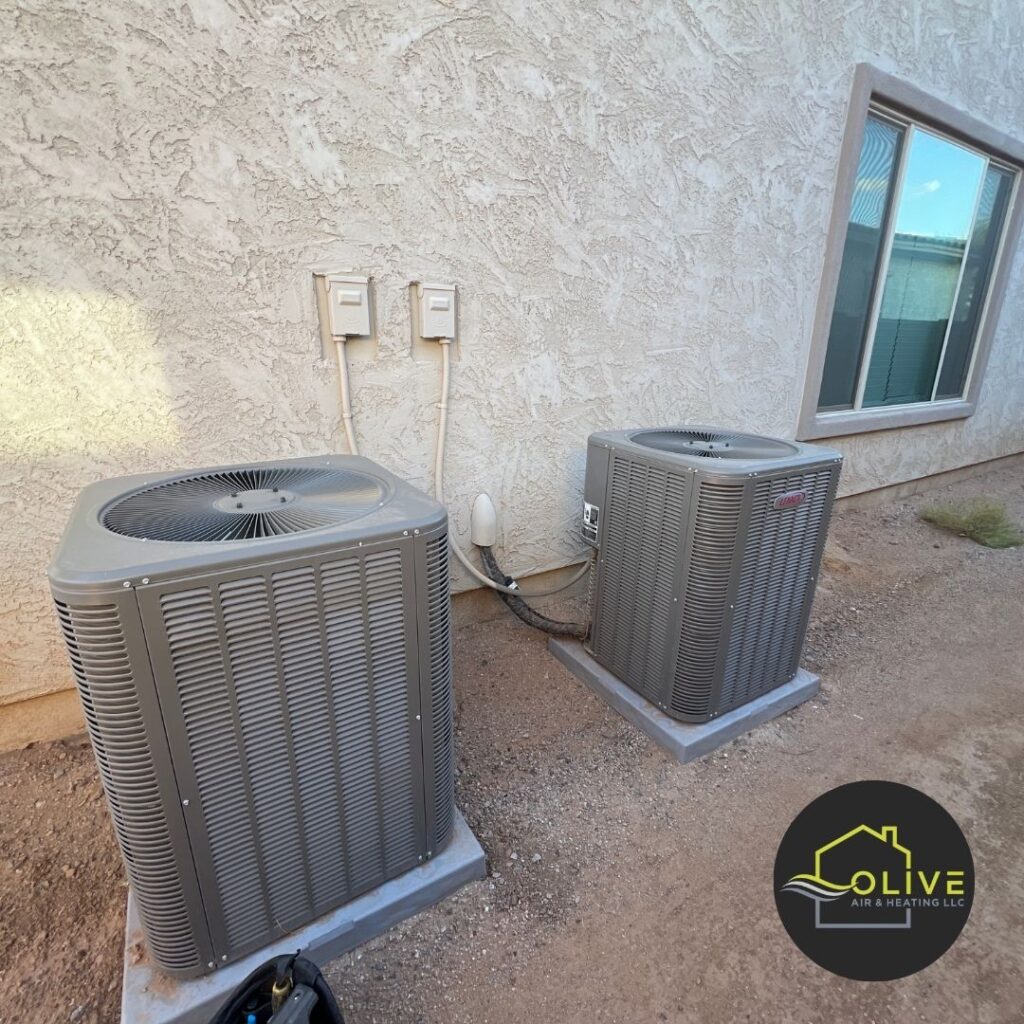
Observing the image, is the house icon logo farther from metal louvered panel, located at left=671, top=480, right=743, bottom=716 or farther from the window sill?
the window sill

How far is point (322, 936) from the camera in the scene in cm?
134

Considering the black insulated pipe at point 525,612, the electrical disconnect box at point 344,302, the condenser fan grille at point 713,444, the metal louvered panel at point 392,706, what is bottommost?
the black insulated pipe at point 525,612

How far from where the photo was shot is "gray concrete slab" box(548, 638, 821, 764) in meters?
2.10

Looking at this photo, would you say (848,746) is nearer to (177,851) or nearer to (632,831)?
(632,831)

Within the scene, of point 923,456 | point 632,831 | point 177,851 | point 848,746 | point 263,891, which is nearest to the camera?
point 177,851

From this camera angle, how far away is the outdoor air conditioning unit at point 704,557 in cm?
192

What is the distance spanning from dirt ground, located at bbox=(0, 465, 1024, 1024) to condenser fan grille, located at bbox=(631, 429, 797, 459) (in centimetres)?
118

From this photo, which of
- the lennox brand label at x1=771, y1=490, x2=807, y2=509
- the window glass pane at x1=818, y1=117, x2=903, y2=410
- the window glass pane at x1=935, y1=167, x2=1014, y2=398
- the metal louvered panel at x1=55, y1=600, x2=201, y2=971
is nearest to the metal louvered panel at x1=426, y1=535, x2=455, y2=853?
the metal louvered panel at x1=55, y1=600, x2=201, y2=971

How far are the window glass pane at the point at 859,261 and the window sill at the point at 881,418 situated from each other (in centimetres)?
14

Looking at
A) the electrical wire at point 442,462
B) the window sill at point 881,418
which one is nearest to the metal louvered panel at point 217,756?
the electrical wire at point 442,462

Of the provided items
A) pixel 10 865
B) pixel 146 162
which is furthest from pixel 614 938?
pixel 146 162

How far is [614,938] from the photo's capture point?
1.47 m

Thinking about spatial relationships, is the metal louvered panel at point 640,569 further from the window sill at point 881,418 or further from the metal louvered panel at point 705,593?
the window sill at point 881,418

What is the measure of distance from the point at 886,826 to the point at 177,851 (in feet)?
6.95
